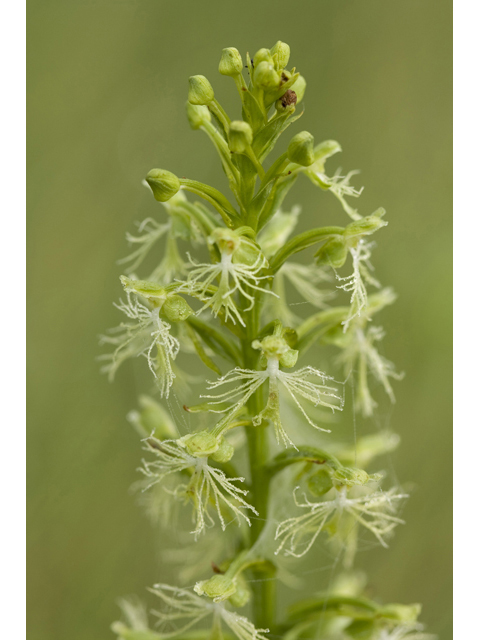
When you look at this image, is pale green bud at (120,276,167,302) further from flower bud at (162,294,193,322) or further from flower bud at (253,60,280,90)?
flower bud at (253,60,280,90)

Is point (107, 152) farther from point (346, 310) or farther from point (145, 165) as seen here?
point (346, 310)

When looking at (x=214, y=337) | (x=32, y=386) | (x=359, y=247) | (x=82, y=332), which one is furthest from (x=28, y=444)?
(x=359, y=247)

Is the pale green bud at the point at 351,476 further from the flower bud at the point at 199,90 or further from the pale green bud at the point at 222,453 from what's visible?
the flower bud at the point at 199,90

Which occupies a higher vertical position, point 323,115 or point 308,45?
point 308,45

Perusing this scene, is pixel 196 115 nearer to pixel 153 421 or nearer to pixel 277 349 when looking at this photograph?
pixel 277 349

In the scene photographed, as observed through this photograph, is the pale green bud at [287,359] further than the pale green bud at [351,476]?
No

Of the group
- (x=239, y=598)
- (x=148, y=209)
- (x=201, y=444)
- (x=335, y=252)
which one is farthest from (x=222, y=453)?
(x=148, y=209)

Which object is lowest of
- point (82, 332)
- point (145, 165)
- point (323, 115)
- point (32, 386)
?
point (32, 386)

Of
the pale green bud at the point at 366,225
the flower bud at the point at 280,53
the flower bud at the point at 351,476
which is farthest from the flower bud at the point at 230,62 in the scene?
the flower bud at the point at 351,476
